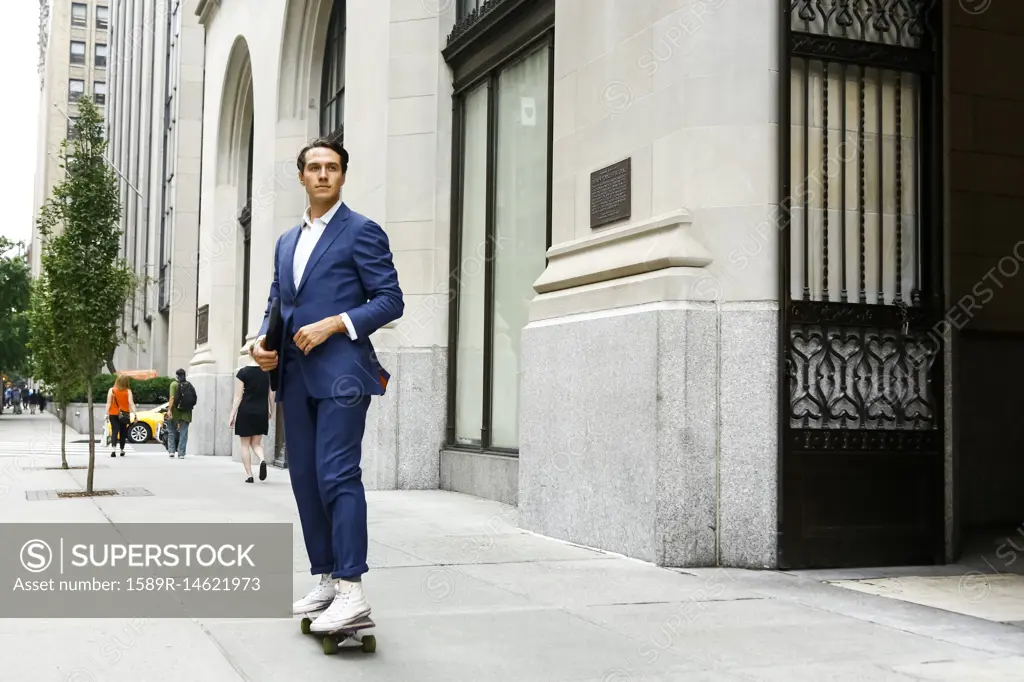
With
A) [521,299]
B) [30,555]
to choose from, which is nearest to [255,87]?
[521,299]

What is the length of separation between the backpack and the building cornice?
9448 millimetres

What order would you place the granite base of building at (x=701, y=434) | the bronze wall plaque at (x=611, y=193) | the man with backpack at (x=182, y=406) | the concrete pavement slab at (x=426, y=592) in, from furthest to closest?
1. the man with backpack at (x=182, y=406)
2. the bronze wall plaque at (x=611, y=193)
3. the granite base of building at (x=701, y=434)
4. the concrete pavement slab at (x=426, y=592)

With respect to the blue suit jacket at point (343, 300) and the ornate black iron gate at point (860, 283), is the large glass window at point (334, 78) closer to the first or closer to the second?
the ornate black iron gate at point (860, 283)

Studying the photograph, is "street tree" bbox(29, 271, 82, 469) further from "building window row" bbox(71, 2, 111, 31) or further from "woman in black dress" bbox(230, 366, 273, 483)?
"building window row" bbox(71, 2, 111, 31)

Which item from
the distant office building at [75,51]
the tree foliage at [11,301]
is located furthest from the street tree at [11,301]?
the distant office building at [75,51]

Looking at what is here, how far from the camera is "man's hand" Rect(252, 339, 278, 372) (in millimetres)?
5039

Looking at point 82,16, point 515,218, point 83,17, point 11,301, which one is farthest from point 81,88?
point 515,218

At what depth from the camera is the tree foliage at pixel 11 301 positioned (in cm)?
6656

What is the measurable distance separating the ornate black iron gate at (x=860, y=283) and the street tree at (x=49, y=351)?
393 inches

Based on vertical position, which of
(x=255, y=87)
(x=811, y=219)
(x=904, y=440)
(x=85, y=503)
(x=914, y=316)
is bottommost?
(x=85, y=503)

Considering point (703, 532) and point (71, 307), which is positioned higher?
point (71, 307)

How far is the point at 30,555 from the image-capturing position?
7.53 m

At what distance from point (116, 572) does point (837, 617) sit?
14.4 ft

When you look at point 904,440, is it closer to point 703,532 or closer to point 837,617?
point 703,532
